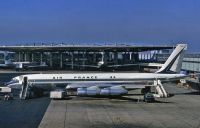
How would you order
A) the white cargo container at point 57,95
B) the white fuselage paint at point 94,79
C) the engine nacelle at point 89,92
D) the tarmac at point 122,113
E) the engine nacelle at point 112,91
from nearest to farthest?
the tarmac at point 122,113 → the white cargo container at point 57,95 → the engine nacelle at point 112,91 → the engine nacelle at point 89,92 → the white fuselage paint at point 94,79

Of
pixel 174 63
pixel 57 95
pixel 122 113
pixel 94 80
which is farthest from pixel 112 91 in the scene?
pixel 122 113

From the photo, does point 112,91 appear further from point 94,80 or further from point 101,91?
point 94,80

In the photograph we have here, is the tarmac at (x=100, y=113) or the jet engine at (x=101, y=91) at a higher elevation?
the jet engine at (x=101, y=91)

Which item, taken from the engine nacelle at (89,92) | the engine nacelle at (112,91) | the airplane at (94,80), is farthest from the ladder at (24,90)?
the engine nacelle at (112,91)

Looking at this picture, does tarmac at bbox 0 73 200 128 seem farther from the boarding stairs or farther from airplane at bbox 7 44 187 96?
airplane at bbox 7 44 187 96

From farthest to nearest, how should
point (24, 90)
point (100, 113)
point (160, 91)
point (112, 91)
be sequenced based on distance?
point (24, 90), point (160, 91), point (112, 91), point (100, 113)

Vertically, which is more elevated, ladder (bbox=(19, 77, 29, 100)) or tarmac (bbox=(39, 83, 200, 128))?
ladder (bbox=(19, 77, 29, 100))

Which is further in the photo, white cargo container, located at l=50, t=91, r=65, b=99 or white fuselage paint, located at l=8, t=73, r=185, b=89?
white fuselage paint, located at l=8, t=73, r=185, b=89

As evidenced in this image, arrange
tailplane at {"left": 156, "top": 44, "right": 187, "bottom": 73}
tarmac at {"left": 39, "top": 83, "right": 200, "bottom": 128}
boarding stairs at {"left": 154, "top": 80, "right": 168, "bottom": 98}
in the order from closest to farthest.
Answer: tarmac at {"left": 39, "top": 83, "right": 200, "bottom": 128}
boarding stairs at {"left": 154, "top": 80, "right": 168, "bottom": 98}
tailplane at {"left": 156, "top": 44, "right": 187, "bottom": 73}

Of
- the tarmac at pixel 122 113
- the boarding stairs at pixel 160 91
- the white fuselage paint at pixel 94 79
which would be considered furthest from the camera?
the white fuselage paint at pixel 94 79

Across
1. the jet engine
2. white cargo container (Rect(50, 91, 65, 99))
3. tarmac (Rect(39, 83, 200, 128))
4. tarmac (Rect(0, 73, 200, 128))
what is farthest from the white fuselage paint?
white cargo container (Rect(50, 91, 65, 99))

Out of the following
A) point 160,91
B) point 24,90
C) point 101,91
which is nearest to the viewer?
point 101,91

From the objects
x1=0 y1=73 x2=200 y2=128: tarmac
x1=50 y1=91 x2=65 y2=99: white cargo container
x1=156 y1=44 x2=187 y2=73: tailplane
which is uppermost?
x1=156 y1=44 x2=187 y2=73: tailplane

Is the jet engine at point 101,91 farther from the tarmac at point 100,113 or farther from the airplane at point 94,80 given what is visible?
the airplane at point 94,80
